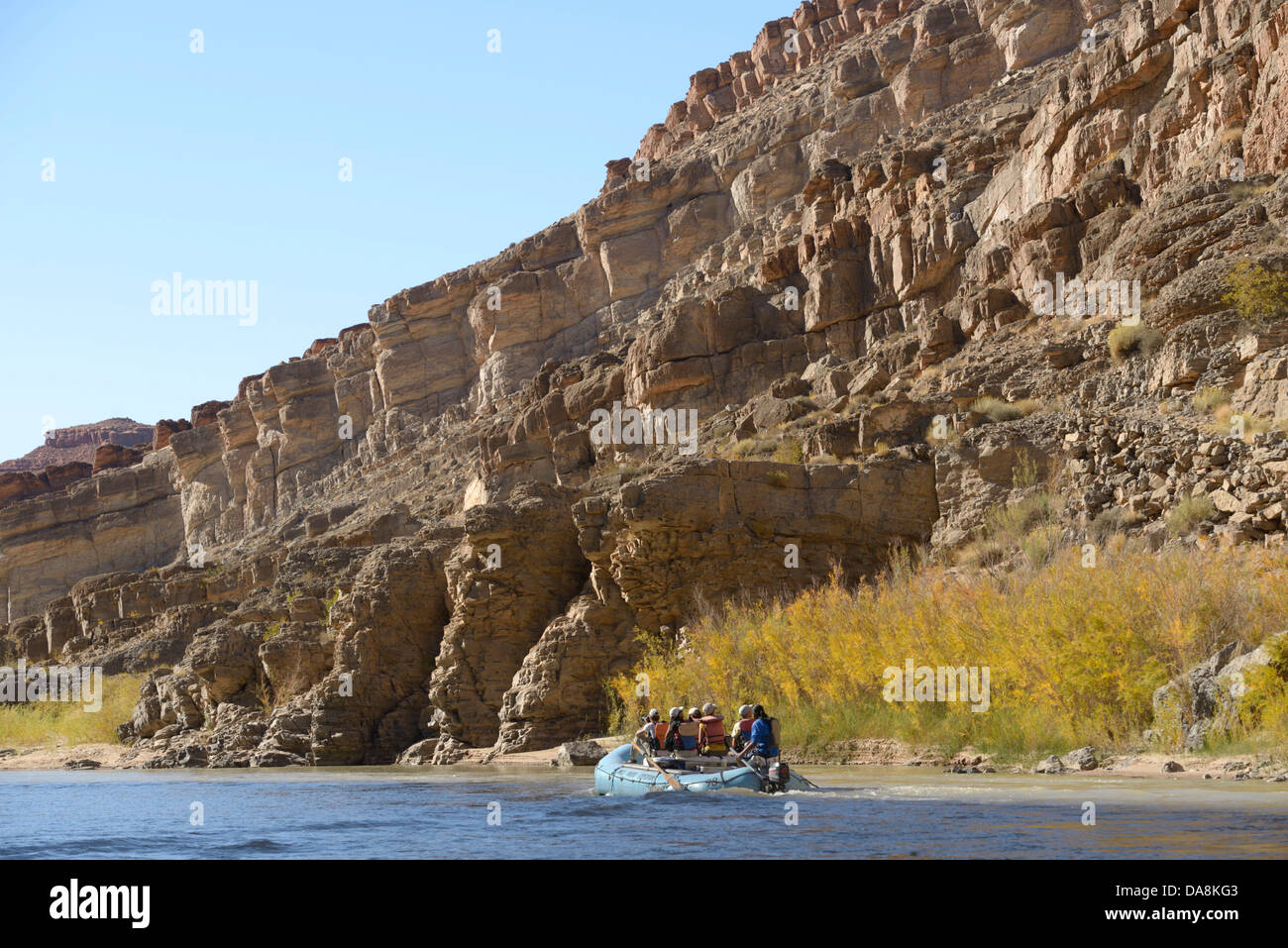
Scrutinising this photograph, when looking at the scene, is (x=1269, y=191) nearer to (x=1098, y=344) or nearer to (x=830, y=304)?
(x=1098, y=344)

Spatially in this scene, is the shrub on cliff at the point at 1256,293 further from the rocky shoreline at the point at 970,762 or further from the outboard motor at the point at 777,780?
the outboard motor at the point at 777,780

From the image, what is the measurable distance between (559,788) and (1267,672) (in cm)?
1281

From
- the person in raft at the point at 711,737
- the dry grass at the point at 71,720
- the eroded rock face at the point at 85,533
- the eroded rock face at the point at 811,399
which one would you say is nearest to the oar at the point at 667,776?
the person in raft at the point at 711,737

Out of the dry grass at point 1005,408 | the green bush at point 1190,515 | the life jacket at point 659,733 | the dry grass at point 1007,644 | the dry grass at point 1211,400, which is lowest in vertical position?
the life jacket at point 659,733

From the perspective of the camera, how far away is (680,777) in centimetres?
2259

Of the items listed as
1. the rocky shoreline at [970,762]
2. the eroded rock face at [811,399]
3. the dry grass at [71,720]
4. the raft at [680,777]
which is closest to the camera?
the rocky shoreline at [970,762]

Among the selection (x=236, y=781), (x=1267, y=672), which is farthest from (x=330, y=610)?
(x=1267, y=672)

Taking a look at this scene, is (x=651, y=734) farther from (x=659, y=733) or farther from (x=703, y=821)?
(x=703, y=821)

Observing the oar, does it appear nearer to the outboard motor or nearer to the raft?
the raft

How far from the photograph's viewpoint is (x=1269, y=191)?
4122 centimetres

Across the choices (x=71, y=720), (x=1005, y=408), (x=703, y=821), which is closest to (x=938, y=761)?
(x=703, y=821)

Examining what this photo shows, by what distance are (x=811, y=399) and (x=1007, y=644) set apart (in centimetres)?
2757

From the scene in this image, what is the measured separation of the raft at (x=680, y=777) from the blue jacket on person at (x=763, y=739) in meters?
0.49

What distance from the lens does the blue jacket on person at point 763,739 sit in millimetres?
23016
